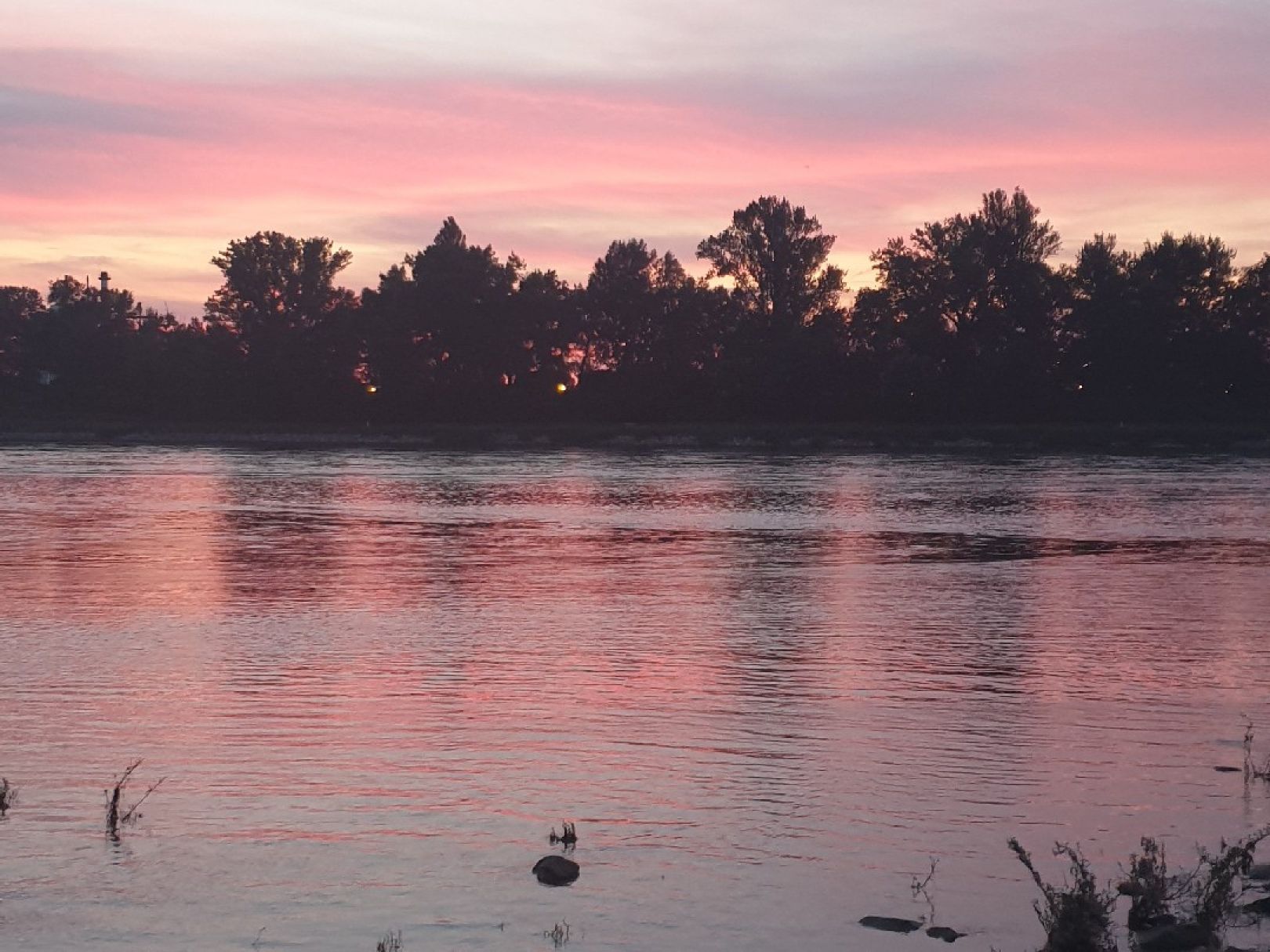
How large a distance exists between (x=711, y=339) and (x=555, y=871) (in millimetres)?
114985

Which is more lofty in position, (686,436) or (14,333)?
(14,333)

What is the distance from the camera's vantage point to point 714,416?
120250 millimetres

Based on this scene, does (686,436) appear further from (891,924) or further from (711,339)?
(891,924)

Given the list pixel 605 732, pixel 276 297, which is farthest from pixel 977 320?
pixel 605 732

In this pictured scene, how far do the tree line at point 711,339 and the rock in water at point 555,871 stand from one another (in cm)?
10358

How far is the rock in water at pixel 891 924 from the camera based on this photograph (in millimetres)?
9414

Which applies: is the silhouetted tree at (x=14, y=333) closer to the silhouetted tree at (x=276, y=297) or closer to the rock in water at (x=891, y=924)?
the silhouetted tree at (x=276, y=297)

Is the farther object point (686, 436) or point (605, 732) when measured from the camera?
point (686, 436)

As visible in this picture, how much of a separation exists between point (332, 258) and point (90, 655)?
129052 mm

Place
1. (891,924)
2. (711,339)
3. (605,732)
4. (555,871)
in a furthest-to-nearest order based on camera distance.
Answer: (711,339) → (605,732) → (555,871) → (891,924)

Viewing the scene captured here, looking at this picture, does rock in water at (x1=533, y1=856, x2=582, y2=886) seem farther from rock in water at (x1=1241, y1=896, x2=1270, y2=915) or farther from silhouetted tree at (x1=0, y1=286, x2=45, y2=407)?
silhouetted tree at (x1=0, y1=286, x2=45, y2=407)

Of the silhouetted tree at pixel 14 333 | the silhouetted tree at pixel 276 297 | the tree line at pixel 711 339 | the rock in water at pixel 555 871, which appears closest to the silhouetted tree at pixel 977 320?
the tree line at pixel 711 339

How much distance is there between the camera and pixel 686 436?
118m

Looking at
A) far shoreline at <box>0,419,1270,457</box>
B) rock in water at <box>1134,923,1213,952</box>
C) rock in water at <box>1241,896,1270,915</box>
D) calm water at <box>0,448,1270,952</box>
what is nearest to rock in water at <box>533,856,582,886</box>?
calm water at <box>0,448,1270,952</box>
